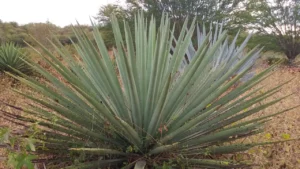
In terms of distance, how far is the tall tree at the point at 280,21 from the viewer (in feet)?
76.4

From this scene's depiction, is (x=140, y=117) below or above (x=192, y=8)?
above

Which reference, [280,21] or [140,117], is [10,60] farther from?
[280,21]

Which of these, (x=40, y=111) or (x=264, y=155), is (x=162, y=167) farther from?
(x=264, y=155)

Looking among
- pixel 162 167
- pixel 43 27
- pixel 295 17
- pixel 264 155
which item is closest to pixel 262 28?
pixel 295 17

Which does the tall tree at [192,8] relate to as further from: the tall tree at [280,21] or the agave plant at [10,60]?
the agave plant at [10,60]

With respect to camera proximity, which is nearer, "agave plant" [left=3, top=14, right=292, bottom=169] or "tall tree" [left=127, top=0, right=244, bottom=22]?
"agave plant" [left=3, top=14, right=292, bottom=169]

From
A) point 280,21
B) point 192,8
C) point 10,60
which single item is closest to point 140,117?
point 10,60

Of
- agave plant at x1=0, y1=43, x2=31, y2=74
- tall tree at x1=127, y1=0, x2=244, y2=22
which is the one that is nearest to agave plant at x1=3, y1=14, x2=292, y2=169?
agave plant at x1=0, y1=43, x2=31, y2=74

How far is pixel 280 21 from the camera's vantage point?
24.1 m

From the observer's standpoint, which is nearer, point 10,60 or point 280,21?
point 10,60

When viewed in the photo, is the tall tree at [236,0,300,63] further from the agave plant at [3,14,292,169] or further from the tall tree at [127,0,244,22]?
the agave plant at [3,14,292,169]

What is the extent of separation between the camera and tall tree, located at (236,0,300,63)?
2330 cm

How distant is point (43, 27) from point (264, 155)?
19.3m

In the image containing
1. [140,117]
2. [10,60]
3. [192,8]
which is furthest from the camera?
[192,8]
